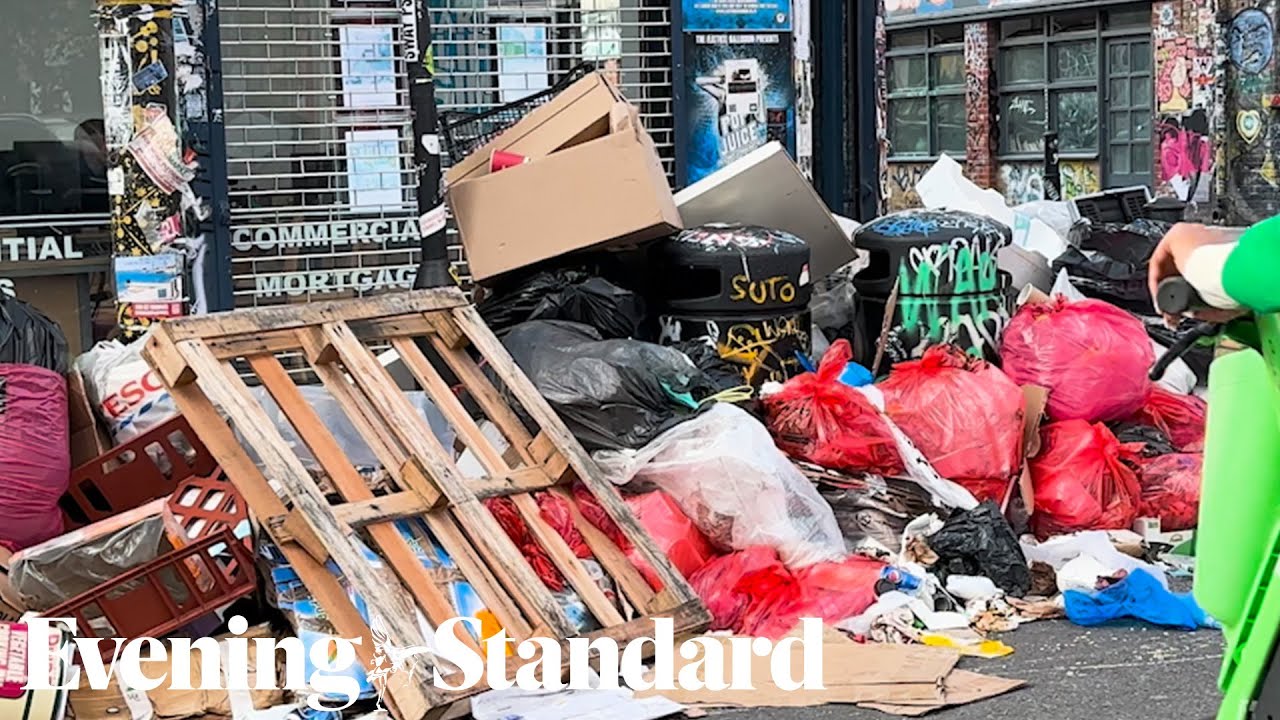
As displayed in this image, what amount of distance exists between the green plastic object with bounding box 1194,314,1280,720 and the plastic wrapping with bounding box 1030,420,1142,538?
361 centimetres

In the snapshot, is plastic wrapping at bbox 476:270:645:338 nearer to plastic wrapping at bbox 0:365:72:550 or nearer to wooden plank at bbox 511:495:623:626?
wooden plank at bbox 511:495:623:626

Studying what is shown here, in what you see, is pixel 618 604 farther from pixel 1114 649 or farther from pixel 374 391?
pixel 1114 649

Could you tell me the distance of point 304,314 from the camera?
17.8ft

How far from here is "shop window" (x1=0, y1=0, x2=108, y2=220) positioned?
7.27 m

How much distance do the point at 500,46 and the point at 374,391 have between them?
317 centimetres

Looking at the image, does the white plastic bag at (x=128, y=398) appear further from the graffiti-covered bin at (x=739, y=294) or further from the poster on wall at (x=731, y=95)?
the poster on wall at (x=731, y=95)

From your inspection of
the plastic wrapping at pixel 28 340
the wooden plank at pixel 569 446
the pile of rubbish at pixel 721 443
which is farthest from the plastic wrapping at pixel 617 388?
the plastic wrapping at pixel 28 340

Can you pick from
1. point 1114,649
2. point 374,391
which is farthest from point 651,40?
point 1114,649

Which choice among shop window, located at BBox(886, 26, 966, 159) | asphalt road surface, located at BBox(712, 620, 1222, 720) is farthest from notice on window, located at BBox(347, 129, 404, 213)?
shop window, located at BBox(886, 26, 966, 159)

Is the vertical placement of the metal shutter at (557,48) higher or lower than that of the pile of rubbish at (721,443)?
higher

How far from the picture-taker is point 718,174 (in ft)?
24.0

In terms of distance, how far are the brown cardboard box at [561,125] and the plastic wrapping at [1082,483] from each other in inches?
85.7

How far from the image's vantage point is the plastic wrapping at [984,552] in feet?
17.9

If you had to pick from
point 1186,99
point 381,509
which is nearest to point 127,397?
point 381,509
